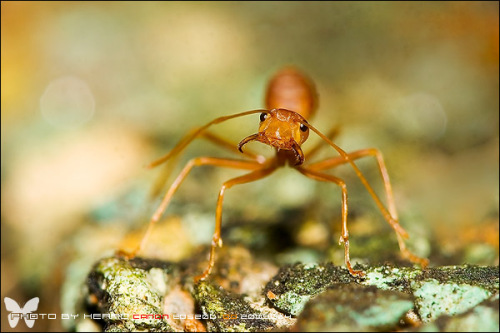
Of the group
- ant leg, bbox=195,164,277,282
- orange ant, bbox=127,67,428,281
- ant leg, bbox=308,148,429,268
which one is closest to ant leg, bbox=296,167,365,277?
orange ant, bbox=127,67,428,281

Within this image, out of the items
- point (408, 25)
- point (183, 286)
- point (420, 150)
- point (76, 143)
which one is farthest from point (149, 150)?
point (408, 25)

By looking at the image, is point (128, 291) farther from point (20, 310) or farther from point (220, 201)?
point (20, 310)

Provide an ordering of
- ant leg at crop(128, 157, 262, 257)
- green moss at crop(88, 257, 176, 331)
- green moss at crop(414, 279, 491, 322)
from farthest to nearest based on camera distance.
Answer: ant leg at crop(128, 157, 262, 257), green moss at crop(88, 257, 176, 331), green moss at crop(414, 279, 491, 322)

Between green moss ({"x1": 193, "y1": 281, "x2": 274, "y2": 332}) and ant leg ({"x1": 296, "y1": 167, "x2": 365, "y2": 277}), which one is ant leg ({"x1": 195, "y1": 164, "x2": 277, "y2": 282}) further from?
ant leg ({"x1": 296, "y1": 167, "x2": 365, "y2": 277})

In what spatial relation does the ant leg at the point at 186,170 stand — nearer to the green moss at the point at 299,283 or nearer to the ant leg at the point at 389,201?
the ant leg at the point at 389,201

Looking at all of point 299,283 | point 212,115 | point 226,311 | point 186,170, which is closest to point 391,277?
point 299,283

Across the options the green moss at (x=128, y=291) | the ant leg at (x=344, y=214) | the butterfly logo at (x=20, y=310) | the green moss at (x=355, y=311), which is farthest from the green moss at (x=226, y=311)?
the butterfly logo at (x=20, y=310)
